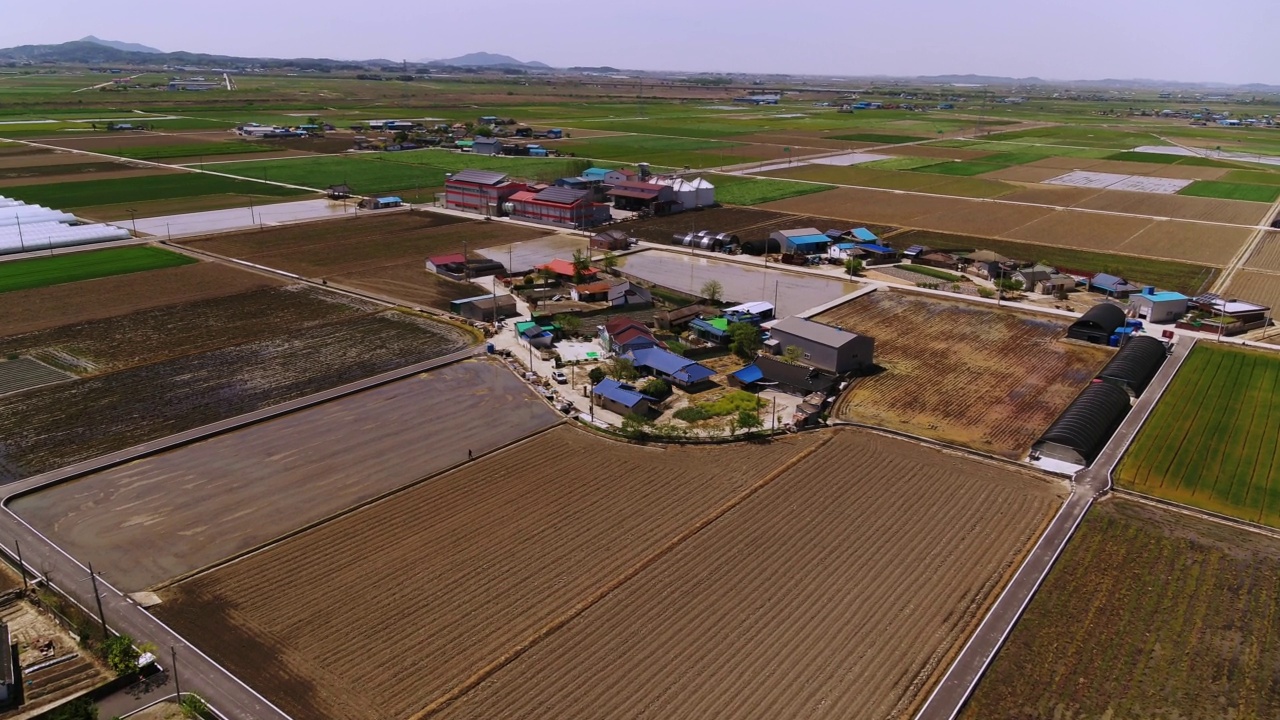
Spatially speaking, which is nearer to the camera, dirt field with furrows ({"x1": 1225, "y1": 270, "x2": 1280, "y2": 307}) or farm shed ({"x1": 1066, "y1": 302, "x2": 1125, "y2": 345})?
farm shed ({"x1": 1066, "y1": 302, "x2": 1125, "y2": 345})

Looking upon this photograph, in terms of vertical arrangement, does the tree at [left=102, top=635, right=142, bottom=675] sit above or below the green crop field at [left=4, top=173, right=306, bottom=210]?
below

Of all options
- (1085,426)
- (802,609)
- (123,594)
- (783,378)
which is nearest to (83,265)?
(123,594)

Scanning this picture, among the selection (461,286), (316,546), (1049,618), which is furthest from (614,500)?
(461,286)

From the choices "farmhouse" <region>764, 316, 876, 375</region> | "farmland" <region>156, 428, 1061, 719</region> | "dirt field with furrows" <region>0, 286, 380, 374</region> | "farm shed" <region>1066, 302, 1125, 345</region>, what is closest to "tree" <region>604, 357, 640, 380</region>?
"farmland" <region>156, 428, 1061, 719</region>

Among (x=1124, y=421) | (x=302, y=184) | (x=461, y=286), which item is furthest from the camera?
(x=302, y=184)

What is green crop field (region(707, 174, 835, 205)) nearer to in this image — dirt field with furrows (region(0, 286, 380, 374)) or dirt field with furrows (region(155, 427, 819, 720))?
dirt field with furrows (region(0, 286, 380, 374))

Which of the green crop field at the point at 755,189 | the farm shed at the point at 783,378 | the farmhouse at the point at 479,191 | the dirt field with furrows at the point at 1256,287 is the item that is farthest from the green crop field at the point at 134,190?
the dirt field with furrows at the point at 1256,287

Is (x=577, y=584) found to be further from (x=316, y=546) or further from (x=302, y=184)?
(x=302, y=184)
